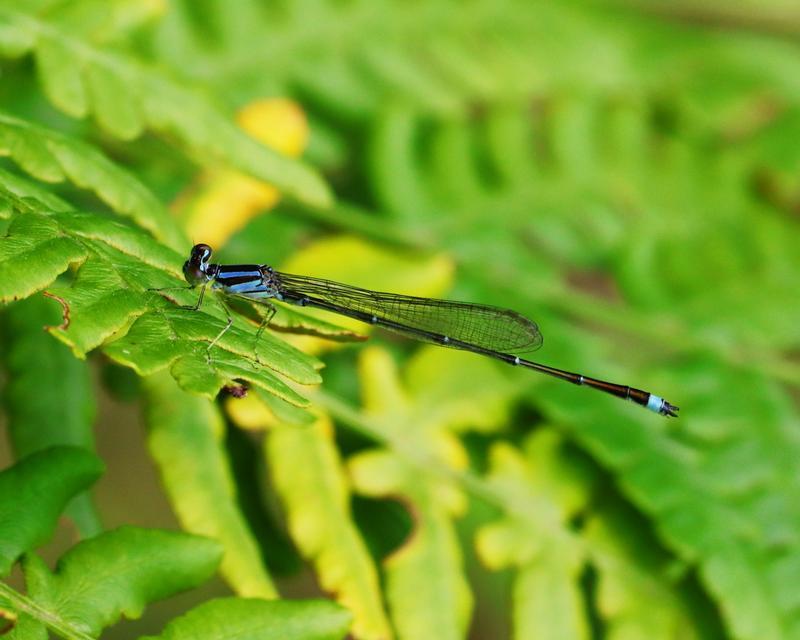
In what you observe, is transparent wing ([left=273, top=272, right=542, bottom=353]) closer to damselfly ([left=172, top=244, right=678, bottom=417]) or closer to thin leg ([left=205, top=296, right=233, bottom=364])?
damselfly ([left=172, top=244, right=678, bottom=417])

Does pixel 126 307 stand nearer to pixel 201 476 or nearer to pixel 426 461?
pixel 201 476

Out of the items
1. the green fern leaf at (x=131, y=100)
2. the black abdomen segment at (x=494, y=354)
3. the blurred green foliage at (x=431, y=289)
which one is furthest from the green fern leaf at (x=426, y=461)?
the green fern leaf at (x=131, y=100)

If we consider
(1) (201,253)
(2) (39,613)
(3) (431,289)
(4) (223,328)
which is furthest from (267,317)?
(3) (431,289)

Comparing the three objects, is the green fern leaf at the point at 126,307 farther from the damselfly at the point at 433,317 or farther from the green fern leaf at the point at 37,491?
the damselfly at the point at 433,317

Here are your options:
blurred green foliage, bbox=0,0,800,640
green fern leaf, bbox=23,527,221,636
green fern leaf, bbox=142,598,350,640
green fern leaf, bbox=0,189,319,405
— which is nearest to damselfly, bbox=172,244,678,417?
blurred green foliage, bbox=0,0,800,640

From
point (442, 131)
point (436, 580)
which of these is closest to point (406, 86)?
point (442, 131)

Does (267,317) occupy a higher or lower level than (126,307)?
higher
